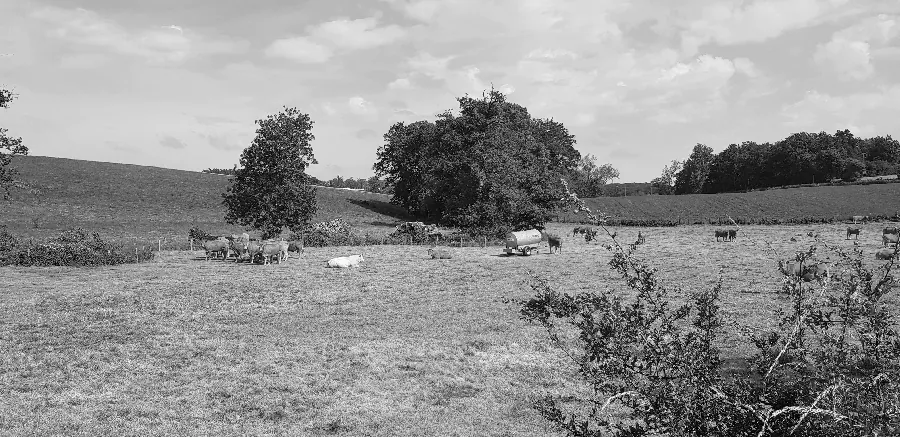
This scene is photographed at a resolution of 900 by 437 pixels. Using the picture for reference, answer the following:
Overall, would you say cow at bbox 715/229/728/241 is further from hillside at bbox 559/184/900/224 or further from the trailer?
hillside at bbox 559/184/900/224

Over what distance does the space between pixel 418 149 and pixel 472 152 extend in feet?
93.5

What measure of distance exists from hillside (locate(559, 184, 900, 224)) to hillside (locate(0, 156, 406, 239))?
1266 inches

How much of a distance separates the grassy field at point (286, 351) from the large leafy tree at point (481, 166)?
20316mm

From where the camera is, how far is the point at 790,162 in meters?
107

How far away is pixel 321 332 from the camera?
15.4m

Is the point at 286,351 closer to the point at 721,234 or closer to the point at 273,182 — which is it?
the point at 273,182

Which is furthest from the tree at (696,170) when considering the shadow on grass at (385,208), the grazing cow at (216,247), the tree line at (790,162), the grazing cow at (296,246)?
the grazing cow at (216,247)

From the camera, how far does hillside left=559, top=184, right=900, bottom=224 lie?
243 feet

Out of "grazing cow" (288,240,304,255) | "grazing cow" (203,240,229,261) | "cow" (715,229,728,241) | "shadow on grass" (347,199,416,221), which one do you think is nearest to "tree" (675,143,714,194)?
"shadow on grass" (347,199,416,221)

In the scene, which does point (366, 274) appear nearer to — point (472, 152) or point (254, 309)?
point (254, 309)

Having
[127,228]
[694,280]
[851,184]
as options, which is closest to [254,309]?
[694,280]

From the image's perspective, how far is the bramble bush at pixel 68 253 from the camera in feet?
95.5

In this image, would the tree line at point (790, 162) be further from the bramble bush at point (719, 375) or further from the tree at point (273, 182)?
the bramble bush at point (719, 375)

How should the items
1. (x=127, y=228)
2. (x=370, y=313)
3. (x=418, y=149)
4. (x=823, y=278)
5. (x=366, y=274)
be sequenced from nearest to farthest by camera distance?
(x=823, y=278)
(x=370, y=313)
(x=366, y=274)
(x=127, y=228)
(x=418, y=149)
